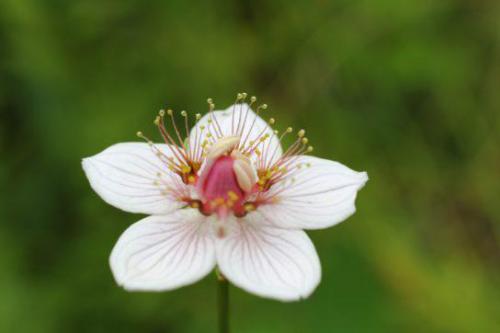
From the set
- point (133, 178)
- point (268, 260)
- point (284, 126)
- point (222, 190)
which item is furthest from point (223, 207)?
point (284, 126)

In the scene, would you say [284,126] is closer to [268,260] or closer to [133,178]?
[133,178]

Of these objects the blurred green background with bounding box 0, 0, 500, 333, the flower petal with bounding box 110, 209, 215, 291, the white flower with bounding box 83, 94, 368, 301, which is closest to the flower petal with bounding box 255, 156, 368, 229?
the white flower with bounding box 83, 94, 368, 301

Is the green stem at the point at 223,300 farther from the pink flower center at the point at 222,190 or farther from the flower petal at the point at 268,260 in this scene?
the pink flower center at the point at 222,190

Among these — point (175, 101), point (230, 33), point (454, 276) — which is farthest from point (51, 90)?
point (454, 276)

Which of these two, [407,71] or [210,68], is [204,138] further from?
[407,71]

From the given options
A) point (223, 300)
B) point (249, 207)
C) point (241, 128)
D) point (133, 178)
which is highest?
point (241, 128)

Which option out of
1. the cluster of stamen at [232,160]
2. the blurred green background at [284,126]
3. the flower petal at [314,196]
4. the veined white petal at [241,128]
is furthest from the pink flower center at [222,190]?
the blurred green background at [284,126]
